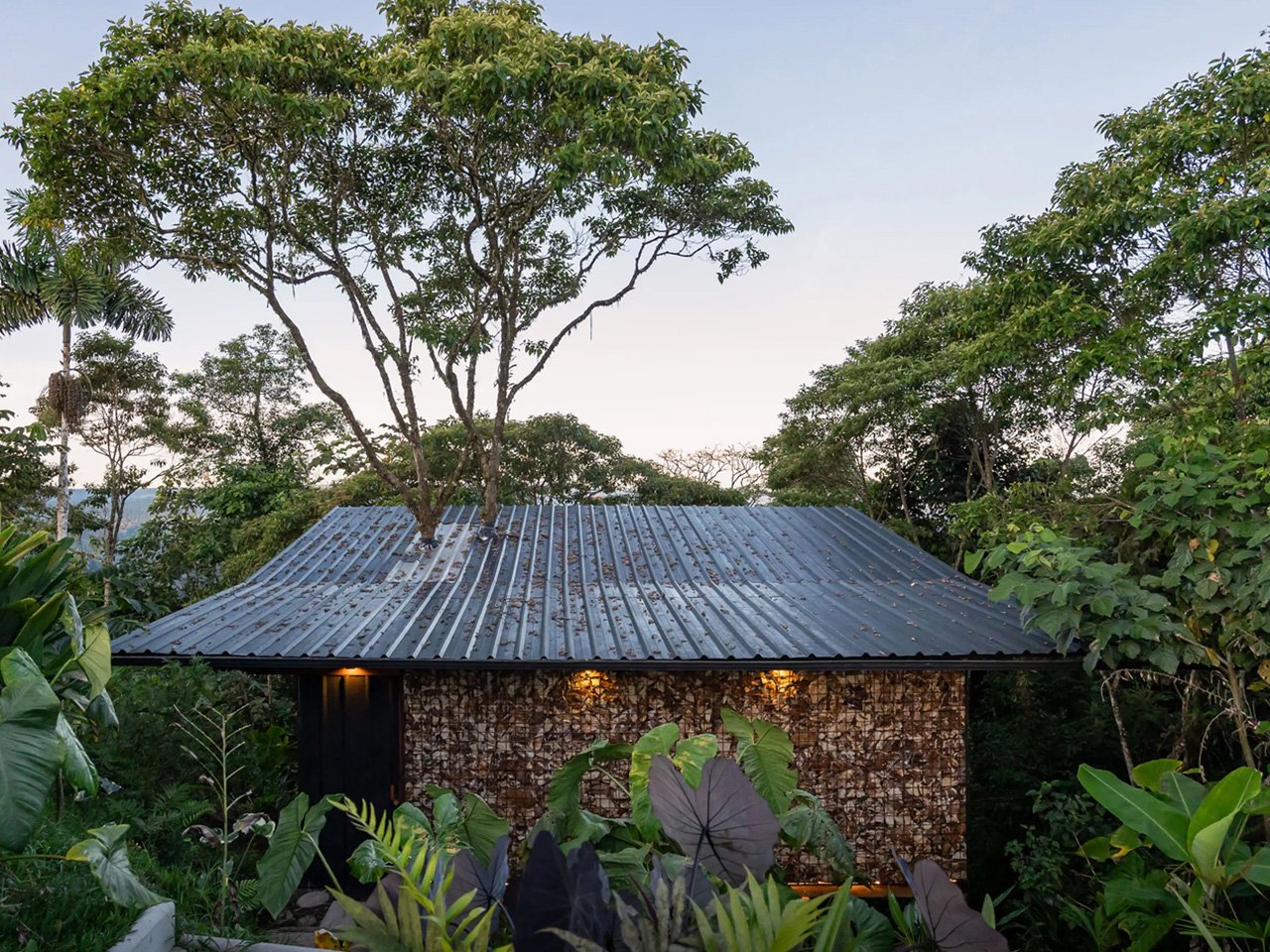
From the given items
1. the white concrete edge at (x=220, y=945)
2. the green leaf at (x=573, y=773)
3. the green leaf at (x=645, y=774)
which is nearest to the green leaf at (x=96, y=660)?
the white concrete edge at (x=220, y=945)

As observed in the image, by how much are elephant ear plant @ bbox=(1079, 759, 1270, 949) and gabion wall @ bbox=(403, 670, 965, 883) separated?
68.9 inches

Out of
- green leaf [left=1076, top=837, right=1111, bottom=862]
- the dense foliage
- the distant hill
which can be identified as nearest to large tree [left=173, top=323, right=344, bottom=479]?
the distant hill

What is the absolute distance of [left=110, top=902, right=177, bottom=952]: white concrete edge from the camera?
287 centimetres

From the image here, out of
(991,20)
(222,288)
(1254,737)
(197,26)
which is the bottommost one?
(1254,737)

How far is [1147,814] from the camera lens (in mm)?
3359

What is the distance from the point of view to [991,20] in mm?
9344

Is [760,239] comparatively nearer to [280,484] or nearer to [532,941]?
[532,941]

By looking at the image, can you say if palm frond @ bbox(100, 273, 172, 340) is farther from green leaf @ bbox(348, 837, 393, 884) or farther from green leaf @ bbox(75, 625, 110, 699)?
green leaf @ bbox(348, 837, 393, 884)

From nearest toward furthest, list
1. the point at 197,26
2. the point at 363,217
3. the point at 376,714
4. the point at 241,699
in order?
the point at 376,714 < the point at 197,26 < the point at 241,699 < the point at 363,217

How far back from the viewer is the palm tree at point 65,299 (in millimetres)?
10688

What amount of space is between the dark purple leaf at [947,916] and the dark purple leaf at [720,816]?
0.43m

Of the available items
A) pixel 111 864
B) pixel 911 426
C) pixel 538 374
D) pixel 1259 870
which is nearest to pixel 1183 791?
pixel 1259 870

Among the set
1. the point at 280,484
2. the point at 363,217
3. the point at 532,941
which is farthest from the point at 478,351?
the point at 280,484

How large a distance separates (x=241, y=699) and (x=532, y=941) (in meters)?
7.63
